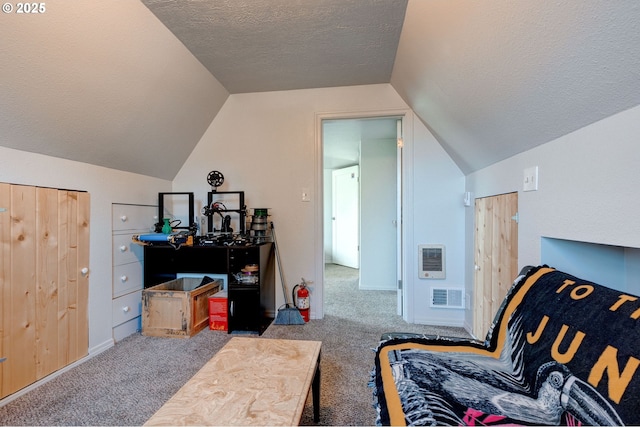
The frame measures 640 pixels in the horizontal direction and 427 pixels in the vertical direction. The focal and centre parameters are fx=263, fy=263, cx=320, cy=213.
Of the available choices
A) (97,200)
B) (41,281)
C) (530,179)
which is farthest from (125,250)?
(530,179)

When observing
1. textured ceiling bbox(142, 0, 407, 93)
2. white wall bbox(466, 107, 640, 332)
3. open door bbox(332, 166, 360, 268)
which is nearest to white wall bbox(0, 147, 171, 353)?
textured ceiling bbox(142, 0, 407, 93)

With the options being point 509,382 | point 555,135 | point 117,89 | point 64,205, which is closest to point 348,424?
point 509,382

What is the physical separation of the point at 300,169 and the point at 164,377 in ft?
6.84

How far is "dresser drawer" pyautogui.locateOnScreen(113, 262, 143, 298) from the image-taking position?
2336mm

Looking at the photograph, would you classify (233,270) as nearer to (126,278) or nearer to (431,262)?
(126,278)

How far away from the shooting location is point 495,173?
77.8 inches

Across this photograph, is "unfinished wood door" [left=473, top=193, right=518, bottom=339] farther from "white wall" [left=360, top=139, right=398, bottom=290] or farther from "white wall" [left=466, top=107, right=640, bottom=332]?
"white wall" [left=360, top=139, right=398, bottom=290]

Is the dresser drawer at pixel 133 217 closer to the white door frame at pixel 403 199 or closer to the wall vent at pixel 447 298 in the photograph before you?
the white door frame at pixel 403 199

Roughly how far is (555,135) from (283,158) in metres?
2.23

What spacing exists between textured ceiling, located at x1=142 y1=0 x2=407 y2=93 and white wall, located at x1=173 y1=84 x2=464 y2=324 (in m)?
0.25

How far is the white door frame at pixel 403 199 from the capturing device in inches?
106

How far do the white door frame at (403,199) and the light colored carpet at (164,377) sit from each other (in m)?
0.27

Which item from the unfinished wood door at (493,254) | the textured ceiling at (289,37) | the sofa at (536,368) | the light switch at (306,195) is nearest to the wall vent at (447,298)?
the unfinished wood door at (493,254)

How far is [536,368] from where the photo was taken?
39.9 inches
